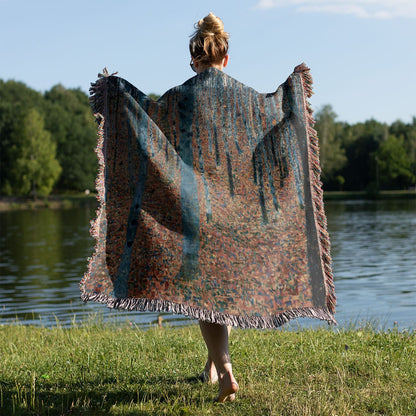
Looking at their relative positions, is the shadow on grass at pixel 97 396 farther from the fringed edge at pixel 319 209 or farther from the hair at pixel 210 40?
the hair at pixel 210 40

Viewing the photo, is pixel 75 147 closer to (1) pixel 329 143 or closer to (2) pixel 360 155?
(1) pixel 329 143

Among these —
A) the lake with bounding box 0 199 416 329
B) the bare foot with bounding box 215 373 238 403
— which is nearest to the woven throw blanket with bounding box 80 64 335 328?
the bare foot with bounding box 215 373 238 403

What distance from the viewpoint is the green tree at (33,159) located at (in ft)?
192

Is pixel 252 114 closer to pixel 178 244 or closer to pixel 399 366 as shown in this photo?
pixel 178 244

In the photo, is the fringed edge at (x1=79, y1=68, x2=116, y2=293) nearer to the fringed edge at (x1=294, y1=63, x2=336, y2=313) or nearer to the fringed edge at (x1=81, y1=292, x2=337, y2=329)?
the fringed edge at (x1=81, y1=292, x2=337, y2=329)

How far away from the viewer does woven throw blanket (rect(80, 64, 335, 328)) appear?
358cm

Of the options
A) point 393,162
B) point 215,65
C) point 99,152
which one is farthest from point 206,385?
point 393,162

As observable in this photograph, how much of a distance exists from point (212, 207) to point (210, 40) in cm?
94

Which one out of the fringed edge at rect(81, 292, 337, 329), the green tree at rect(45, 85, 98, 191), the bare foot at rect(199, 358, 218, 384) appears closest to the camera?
the fringed edge at rect(81, 292, 337, 329)

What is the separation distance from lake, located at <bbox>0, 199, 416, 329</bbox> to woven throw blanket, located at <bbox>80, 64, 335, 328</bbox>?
2705 mm

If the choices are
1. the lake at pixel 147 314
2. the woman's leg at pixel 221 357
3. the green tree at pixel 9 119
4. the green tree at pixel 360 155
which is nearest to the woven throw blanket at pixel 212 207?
the woman's leg at pixel 221 357

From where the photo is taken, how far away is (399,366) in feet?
14.1

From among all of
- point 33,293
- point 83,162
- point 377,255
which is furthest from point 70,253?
point 83,162

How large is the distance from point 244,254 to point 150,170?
0.71 m
